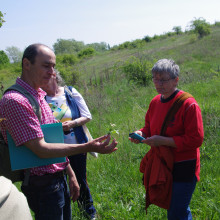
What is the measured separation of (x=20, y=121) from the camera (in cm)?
162

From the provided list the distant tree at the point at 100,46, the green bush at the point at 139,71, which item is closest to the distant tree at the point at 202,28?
the green bush at the point at 139,71

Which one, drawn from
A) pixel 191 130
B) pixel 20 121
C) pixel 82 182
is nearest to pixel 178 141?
pixel 191 130

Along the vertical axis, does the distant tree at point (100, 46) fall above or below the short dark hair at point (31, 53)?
above

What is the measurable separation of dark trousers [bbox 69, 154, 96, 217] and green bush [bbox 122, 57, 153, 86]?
25.8ft

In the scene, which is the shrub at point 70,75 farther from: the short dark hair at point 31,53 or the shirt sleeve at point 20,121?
the shirt sleeve at point 20,121

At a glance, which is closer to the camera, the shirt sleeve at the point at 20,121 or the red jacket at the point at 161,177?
the shirt sleeve at the point at 20,121

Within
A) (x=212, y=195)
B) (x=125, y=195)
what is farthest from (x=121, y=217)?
(x=212, y=195)

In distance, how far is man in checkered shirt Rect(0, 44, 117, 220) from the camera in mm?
1626

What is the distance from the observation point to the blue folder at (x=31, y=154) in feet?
5.52

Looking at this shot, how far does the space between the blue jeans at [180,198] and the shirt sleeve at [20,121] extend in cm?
130

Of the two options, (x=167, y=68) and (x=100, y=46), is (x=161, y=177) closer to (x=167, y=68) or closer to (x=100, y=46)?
(x=167, y=68)

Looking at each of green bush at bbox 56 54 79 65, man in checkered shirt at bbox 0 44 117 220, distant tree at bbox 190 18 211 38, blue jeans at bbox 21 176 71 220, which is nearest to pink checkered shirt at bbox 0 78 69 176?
man in checkered shirt at bbox 0 44 117 220

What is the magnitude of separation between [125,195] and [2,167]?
1.94 m

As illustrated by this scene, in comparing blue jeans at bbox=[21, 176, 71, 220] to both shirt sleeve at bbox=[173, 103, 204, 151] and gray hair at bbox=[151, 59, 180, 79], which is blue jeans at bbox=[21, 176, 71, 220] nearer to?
shirt sleeve at bbox=[173, 103, 204, 151]
